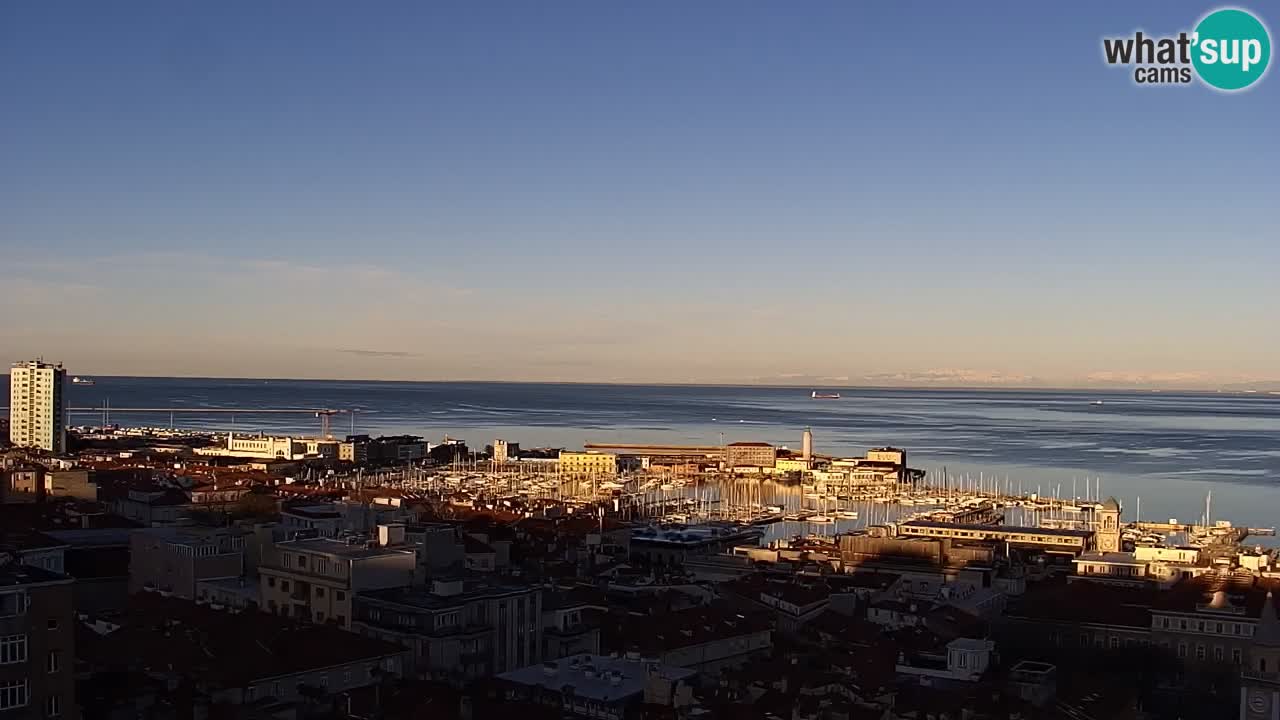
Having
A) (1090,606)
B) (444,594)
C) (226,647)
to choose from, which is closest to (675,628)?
(444,594)

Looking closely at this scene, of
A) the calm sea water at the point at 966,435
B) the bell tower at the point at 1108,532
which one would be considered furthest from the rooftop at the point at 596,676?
the calm sea water at the point at 966,435

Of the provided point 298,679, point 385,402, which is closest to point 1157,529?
point 298,679

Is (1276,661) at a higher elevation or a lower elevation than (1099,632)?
higher

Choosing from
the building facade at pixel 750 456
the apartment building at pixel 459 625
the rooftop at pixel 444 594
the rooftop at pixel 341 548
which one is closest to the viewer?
the apartment building at pixel 459 625

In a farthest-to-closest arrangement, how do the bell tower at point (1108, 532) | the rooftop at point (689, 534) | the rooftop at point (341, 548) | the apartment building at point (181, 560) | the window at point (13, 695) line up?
the rooftop at point (689, 534) < the bell tower at point (1108, 532) < the apartment building at point (181, 560) < the rooftop at point (341, 548) < the window at point (13, 695)

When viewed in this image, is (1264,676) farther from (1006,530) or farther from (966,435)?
(966,435)

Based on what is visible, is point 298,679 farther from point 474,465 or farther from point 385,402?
point 385,402

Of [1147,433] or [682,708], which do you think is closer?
[682,708]

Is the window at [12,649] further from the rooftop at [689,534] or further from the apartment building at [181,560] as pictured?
the rooftop at [689,534]

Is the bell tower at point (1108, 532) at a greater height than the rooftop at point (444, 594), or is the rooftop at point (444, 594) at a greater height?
the rooftop at point (444, 594)
